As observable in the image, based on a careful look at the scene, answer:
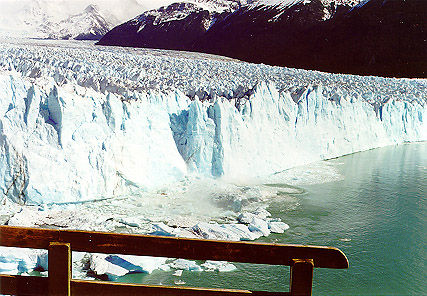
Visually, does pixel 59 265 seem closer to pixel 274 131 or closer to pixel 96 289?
pixel 96 289

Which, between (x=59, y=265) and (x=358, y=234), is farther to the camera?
(x=358, y=234)

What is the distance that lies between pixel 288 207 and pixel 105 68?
25.9ft

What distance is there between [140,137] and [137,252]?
13.6 ft

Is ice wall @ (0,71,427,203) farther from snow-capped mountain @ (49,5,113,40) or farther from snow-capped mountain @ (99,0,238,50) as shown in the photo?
snow-capped mountain @ (49,5,113,40)

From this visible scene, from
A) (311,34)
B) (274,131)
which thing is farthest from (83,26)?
(274,131)

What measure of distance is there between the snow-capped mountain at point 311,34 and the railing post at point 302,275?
24116 millimetres

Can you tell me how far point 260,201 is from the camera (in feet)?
16.3

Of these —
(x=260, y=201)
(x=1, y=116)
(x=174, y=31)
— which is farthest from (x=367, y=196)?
(x=174, y=31)

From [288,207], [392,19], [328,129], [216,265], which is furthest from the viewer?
[392,19]

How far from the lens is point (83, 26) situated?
219 feet

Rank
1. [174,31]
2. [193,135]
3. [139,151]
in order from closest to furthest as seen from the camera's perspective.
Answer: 1. [139,151]
2. [193,135]
3. [174,31]

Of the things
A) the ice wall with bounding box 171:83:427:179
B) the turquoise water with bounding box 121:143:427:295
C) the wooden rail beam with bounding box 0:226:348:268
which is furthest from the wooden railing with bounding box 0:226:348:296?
the ice wall with bounding box 171:83:427:179

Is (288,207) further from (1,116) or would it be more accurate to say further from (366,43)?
(366,43)

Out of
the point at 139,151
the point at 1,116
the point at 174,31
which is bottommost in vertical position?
the point at 139,151
